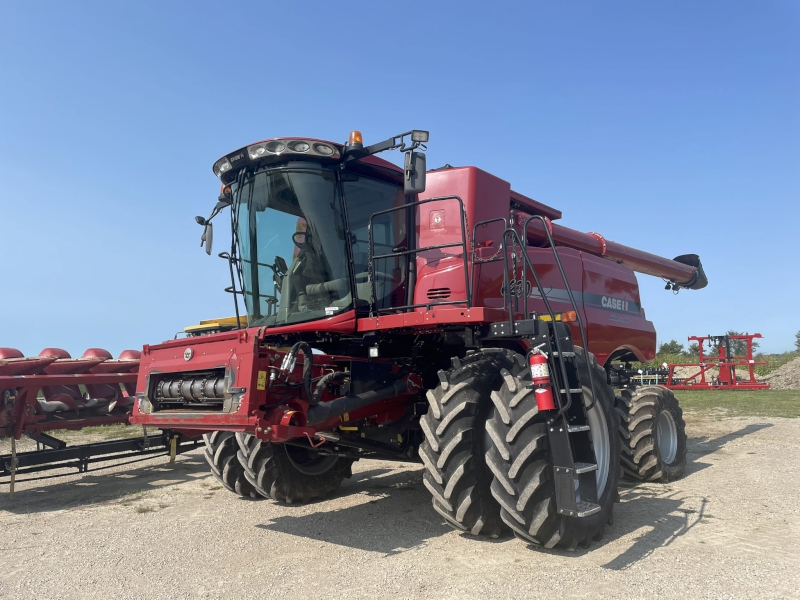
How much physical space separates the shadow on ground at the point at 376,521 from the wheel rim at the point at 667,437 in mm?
3120

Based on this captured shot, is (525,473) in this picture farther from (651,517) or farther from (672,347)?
(672,347)

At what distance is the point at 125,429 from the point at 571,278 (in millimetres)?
12140

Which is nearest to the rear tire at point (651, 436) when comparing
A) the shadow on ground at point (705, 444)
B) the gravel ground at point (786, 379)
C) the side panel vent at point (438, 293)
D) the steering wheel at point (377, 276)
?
the shadow on ground at point (705, 444)

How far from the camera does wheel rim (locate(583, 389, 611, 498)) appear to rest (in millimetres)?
5180

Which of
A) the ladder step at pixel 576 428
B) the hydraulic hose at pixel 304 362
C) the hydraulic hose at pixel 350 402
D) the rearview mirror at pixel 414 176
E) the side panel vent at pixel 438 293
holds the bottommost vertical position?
the ladder step at pixel 576 428

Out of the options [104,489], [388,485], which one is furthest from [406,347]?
[104,489]

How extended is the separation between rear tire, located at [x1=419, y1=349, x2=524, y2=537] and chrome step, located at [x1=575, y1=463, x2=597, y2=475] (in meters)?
0.67

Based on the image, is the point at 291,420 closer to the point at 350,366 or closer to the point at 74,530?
the point at 350,366

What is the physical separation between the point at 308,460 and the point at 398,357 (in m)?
1.73

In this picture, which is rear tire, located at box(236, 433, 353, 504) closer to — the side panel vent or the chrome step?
the side panel vent

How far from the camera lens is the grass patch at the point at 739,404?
15834 millimetres

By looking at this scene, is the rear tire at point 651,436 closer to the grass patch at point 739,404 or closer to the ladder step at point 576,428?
the ladder step at point 576,428

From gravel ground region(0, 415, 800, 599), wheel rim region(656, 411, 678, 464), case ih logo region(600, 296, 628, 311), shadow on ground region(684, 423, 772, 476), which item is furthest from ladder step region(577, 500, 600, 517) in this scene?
shadow on ground region(684, 423, 772, 476)

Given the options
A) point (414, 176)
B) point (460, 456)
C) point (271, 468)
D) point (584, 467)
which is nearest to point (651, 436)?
point (584, 467)
